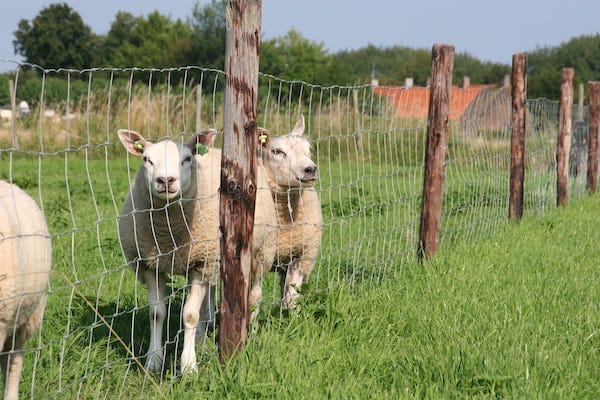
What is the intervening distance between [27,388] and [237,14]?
2163 mm

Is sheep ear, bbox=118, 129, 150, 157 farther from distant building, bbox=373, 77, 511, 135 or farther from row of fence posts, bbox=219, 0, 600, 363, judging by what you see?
distant building, bbox=373, 77, 511, 135

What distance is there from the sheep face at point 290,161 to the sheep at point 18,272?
206 cm

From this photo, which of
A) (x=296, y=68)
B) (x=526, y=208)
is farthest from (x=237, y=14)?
(x=296, y=68)

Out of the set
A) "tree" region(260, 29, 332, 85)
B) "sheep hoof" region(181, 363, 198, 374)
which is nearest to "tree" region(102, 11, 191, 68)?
"tree" region(260, 29, 332, 85)

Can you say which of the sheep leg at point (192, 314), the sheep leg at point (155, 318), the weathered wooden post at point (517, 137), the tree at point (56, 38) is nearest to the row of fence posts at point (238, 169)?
the sheep leg at point (192, 314)

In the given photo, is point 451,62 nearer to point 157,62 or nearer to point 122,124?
point 122,124

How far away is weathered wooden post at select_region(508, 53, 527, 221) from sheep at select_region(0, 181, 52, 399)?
240 inches

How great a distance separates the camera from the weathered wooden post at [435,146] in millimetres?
6230

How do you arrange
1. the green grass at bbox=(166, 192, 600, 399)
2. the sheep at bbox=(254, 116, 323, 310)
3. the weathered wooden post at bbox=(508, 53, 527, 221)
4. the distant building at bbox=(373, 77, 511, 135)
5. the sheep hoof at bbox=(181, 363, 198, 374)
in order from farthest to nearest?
the weathered wooden post at bbox=(508, 53, 527, 221) → the distant building at bbox=(373, 77, 511, 135) → the sheep at bbox=(254, 116, 323, 310) → the sheep hoof at bbox=(181, 363, 198, 374) → the green grass at bbox=(166, 192, 600, 399)

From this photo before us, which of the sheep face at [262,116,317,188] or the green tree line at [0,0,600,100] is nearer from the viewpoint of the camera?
the sheep face at [262,116,317,188]

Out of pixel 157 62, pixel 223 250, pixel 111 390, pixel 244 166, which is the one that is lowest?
pixel 111 390

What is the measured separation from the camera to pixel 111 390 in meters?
4.14

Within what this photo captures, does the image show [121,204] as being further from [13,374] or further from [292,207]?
[13,374]

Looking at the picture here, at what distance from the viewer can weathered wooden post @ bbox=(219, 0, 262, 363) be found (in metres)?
3.67
